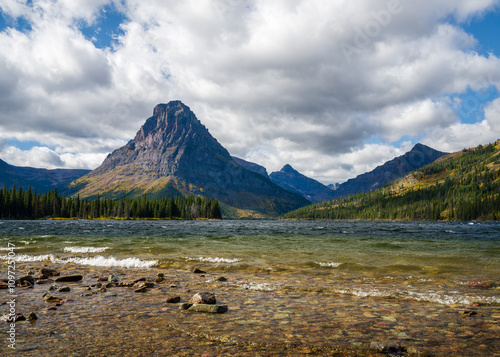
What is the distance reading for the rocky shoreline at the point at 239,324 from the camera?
7.24 metres

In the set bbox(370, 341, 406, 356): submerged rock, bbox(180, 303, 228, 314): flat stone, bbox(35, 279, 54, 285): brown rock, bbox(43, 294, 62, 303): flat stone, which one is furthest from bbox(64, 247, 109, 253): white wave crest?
bbox(370, 341, 406, 356): submerged rock

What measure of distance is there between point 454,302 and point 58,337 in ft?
48.5

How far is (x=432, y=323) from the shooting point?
9.31m

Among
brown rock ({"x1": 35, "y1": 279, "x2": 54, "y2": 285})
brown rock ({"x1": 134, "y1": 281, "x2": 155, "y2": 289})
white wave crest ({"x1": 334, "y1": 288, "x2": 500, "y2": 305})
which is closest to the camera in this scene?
white wave crest ({"x1": 334, "y1": 288, "x2": 500, "y2": 305})

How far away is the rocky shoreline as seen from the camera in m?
7.24

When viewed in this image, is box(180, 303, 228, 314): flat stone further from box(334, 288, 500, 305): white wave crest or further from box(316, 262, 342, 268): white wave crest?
box(316, 262, 342, 268): white wave crest

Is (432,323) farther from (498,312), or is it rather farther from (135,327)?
(135,327)

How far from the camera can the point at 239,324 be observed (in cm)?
934

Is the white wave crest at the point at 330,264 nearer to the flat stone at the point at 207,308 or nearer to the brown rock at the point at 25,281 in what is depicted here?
the flat stone at the point at 207,308

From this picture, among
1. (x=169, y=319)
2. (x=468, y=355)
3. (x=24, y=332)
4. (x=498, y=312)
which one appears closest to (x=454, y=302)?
(x=498, y=312)

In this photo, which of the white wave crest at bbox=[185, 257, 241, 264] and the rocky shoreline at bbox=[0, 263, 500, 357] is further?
the white wave crest at bbox=[185, 257, 241, 264]

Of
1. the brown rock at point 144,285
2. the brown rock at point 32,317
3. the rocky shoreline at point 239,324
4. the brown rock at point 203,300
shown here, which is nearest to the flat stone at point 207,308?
the rocky shoreline at point 239,324

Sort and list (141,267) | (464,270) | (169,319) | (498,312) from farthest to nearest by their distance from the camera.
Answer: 1. (141,267)
2. (464,270)
3. (498,312)
4. (169,319)

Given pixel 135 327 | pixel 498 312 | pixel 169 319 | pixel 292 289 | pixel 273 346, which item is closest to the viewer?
pixel 273 346
